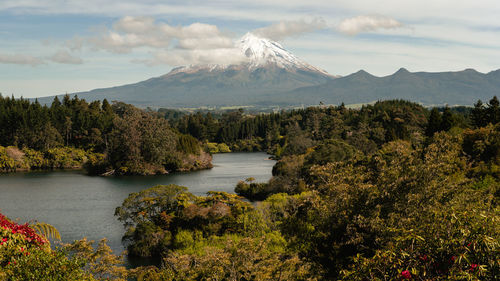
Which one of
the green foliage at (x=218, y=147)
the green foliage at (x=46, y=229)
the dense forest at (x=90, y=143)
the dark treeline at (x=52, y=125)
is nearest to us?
the green foliage at (x=46, y=229)

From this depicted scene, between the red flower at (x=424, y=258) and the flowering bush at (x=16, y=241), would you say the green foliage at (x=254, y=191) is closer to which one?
the flowering bush at (x=16, y=241)

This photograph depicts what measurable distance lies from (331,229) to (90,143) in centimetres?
7157

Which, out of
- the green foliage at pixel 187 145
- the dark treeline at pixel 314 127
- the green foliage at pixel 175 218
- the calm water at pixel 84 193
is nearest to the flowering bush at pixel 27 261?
the calm water at pixel 84 193

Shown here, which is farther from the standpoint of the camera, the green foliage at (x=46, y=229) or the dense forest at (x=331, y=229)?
the green foliage at (x=46, y=229)

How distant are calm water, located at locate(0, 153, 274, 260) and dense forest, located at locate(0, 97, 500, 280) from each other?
5.20 metres

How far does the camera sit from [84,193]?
164 ft

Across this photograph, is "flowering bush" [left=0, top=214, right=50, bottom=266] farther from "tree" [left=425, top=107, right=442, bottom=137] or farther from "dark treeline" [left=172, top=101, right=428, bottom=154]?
"dark treeline" [left=172, top=101, right=428, bottom=154]

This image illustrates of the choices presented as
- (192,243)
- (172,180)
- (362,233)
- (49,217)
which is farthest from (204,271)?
(172,180)

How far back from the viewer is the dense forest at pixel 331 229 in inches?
290

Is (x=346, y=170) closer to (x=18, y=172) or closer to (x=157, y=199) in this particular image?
(x=157, y=199)

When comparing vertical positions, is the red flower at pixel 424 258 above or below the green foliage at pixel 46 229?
above

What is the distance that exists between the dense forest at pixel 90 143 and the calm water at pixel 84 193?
4.73 metres

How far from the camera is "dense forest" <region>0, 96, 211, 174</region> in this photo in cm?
6988

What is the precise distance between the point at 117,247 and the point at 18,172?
148ft
